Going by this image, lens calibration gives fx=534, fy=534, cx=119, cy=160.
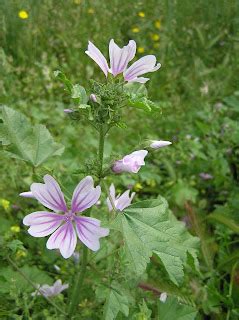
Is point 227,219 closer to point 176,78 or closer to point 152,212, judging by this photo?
point 152,212

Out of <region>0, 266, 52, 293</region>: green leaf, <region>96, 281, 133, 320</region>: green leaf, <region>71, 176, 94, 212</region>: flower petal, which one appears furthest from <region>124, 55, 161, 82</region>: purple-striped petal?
<region>0, 266, 52, 293</region>: green leaf

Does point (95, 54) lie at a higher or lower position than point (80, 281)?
higher

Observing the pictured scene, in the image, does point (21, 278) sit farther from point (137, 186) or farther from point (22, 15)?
point (22, 15)

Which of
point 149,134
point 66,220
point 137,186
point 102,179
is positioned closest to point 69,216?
point 66,220

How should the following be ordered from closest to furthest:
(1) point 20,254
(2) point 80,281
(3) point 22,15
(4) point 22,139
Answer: (4) point 22,139, (2) point 80,281, (1) point 20,254, (3) point 22,15

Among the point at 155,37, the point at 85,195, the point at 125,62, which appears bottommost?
the point at 85,195

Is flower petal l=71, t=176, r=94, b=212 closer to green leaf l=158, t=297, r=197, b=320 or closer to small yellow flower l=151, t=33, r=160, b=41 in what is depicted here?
green leaf l=158, t=297, r=197, b=320

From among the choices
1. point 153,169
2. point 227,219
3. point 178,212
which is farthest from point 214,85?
point 227,219
